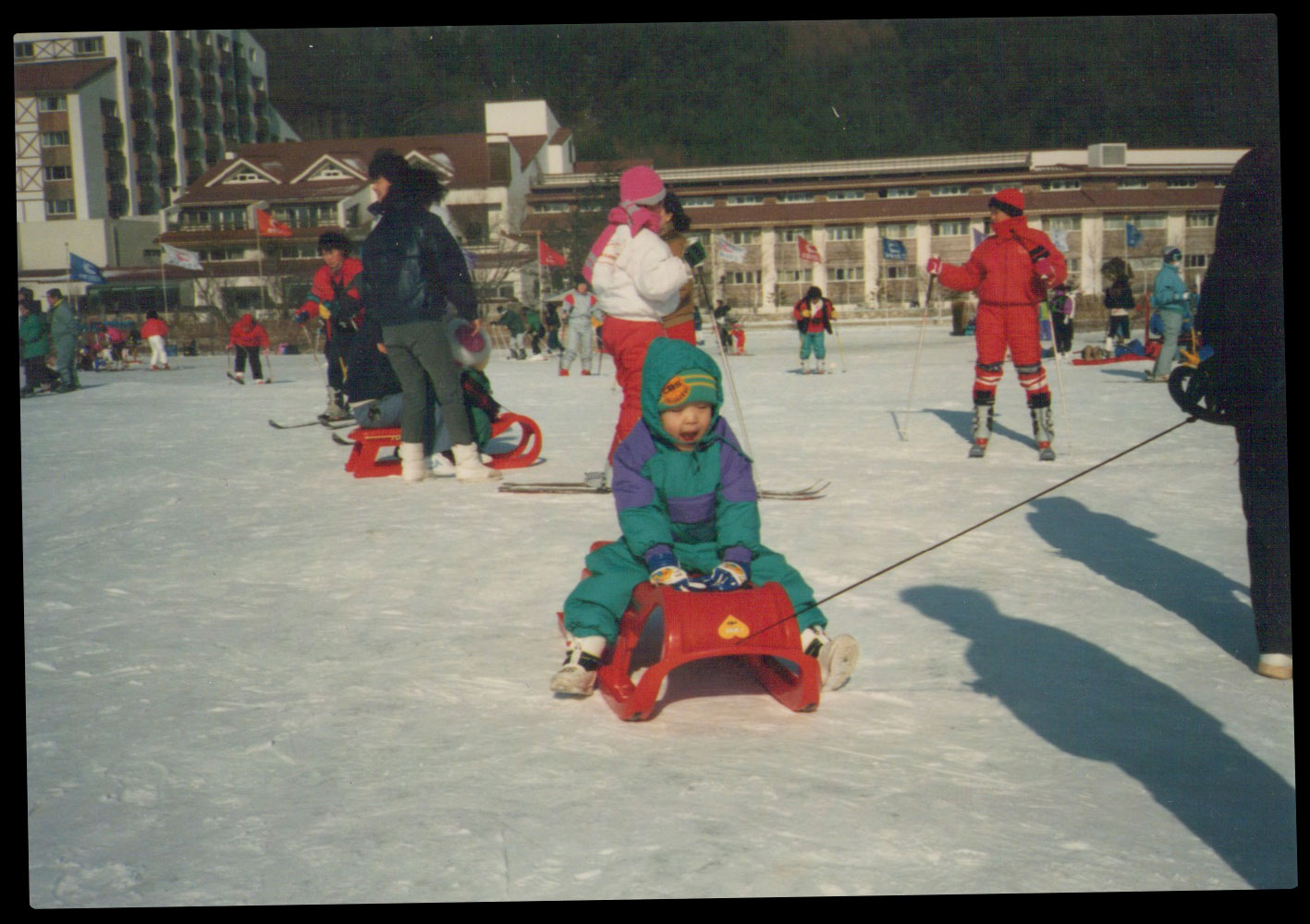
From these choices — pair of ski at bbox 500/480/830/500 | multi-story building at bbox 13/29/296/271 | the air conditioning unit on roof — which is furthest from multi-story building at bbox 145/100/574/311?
pair of ski at bbox 500/480/830/500

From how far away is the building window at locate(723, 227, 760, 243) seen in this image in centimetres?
4269

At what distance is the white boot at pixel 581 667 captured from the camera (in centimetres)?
332

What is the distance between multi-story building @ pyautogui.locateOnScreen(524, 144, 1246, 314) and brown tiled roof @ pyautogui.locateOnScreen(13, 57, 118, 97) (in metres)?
25.7

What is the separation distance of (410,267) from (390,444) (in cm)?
135

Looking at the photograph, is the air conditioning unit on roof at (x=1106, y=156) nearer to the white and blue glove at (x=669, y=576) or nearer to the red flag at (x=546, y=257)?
the red flag at (x=546, y=257)

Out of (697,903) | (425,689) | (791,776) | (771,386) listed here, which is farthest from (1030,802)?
(771,386)

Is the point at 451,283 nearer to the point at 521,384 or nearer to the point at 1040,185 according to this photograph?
the point at 521,384

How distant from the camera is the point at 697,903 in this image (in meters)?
2.33

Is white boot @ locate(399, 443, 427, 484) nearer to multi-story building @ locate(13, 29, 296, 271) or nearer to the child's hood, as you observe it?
multi-story building @ locate(13, 29, 296, 271)

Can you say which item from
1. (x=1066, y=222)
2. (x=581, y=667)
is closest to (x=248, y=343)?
(x=581, y=667)

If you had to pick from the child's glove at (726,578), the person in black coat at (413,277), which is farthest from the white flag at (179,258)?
the child's glove at (726,578)

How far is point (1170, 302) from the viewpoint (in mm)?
13148

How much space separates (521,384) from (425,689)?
13391 millimetres

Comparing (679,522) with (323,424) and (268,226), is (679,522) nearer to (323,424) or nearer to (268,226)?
(323,424)
